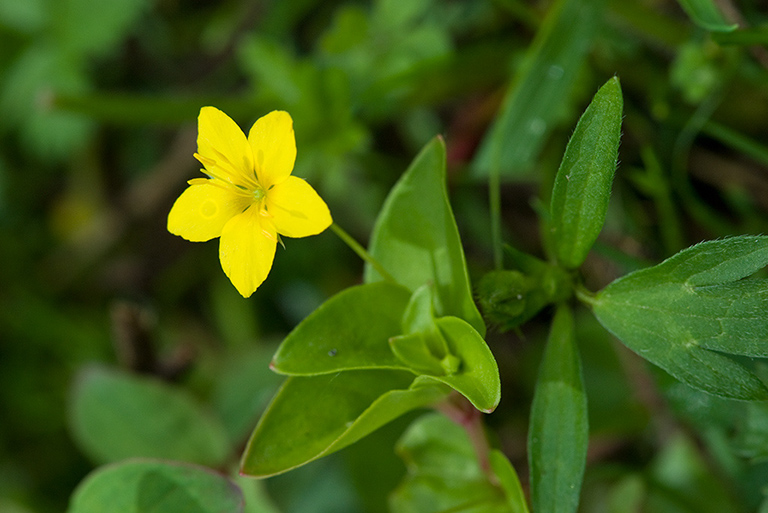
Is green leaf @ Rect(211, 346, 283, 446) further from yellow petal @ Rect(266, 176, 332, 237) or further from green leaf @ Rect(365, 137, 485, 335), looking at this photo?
yellow petal @ Rect(266, 176, 332, 237)

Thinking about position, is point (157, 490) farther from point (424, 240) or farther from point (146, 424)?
point (424, 240)

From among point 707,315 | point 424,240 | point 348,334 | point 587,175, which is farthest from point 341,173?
point 707,315

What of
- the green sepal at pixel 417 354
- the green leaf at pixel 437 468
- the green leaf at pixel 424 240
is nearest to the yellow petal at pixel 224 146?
the green leaf at pixel 424 240

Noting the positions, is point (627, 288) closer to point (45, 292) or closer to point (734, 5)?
point (734, 5)

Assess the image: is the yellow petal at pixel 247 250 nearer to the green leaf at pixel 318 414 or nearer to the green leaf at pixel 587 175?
the green leaf at pixel 318 414

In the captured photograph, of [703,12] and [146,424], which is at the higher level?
[703,12]

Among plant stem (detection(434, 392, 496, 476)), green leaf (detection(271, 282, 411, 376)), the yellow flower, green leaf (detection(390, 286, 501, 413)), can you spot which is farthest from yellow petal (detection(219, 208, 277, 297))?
plant stem (detection(434, 392, 496, 476))

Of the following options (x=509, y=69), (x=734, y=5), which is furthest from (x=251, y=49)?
(x=734, y=5)
